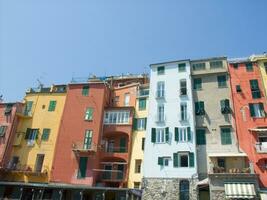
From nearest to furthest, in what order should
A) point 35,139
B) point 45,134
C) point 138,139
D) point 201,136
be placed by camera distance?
point 201,136, point 138,139, point 35,139, point 45,134

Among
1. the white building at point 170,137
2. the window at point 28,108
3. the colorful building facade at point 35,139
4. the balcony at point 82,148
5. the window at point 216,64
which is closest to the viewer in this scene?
the white building at point 170,137

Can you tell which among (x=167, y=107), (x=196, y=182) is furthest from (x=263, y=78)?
(x=196, y=182)

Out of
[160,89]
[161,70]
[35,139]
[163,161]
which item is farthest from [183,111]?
[35,139]

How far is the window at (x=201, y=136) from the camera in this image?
34.8 meters

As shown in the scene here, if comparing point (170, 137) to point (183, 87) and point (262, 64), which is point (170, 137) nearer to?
point (183, 87)

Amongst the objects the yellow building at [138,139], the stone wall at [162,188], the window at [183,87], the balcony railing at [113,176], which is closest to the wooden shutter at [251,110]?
the window at [183,87]

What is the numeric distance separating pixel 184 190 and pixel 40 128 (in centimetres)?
2556

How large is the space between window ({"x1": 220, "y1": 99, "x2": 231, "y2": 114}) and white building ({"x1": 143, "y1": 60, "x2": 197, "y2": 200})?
13.9 feet

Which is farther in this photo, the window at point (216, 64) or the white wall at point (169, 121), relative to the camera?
the window at point (216, 64)

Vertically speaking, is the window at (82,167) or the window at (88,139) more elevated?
the window at (88,139)

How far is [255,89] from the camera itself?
118 feet

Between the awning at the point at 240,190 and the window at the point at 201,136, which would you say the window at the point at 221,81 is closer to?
the window at the point at 201,136

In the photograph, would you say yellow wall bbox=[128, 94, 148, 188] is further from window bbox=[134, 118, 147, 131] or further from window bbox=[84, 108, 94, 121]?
window bbox=[84, 108, 94, 121]

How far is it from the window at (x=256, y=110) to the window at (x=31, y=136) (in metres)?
33.6
